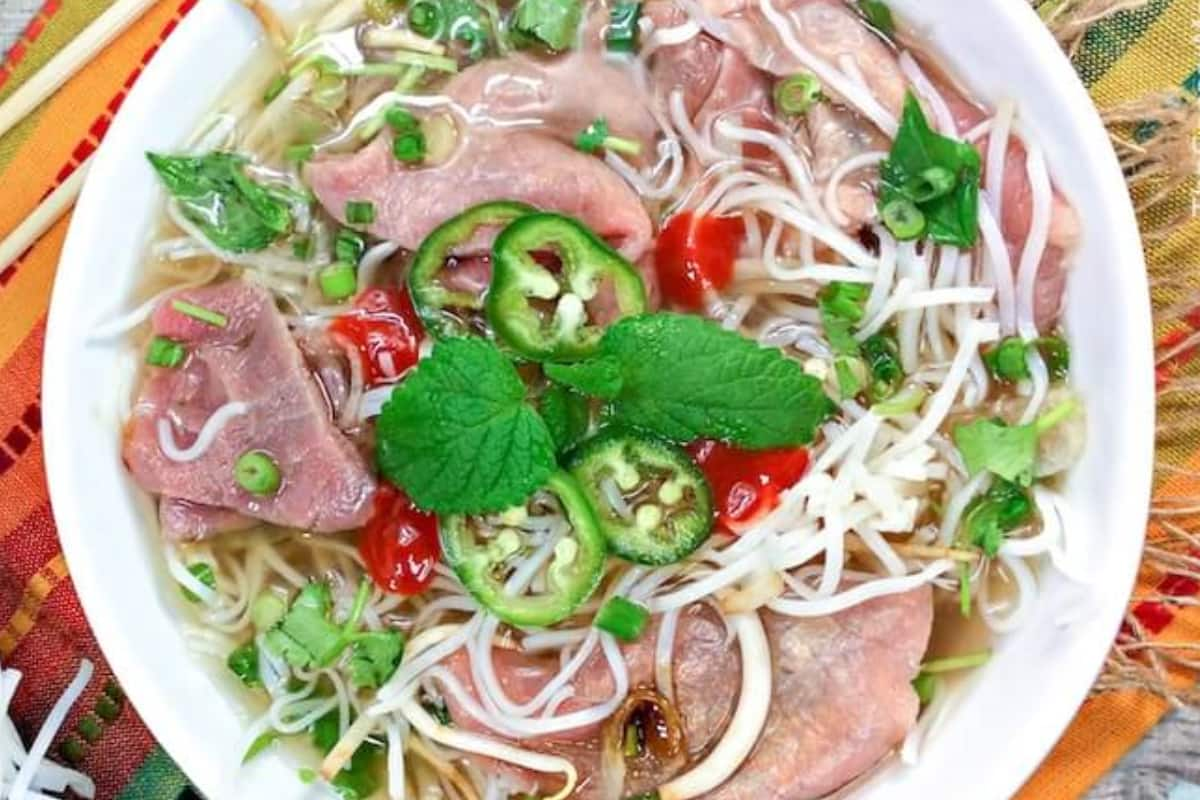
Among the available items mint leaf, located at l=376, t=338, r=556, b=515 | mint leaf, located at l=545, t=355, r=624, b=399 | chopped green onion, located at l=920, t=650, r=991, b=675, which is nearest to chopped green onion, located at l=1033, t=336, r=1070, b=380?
chopped green onion, located at l=920, t=650, r=991, b=675

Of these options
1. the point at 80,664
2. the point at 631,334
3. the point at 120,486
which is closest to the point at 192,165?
the point at 120,486

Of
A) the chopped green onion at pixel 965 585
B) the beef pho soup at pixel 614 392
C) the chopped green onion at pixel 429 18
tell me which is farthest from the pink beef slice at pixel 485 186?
the chopped green onion at pixel 965 585

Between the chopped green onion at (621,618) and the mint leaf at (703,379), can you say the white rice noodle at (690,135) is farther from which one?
the chopped green onion at (621,618)

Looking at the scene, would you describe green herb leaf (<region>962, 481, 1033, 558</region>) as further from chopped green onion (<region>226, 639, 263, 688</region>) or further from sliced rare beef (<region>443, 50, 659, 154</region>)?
chopped green onion (<region>226, 639, 263, 688</region>)

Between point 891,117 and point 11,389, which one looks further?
point 11,389

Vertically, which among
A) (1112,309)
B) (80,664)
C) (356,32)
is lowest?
(80,664)

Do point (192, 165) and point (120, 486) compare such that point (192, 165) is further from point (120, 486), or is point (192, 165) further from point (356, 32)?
point (120, 486)

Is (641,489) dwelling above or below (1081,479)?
above
